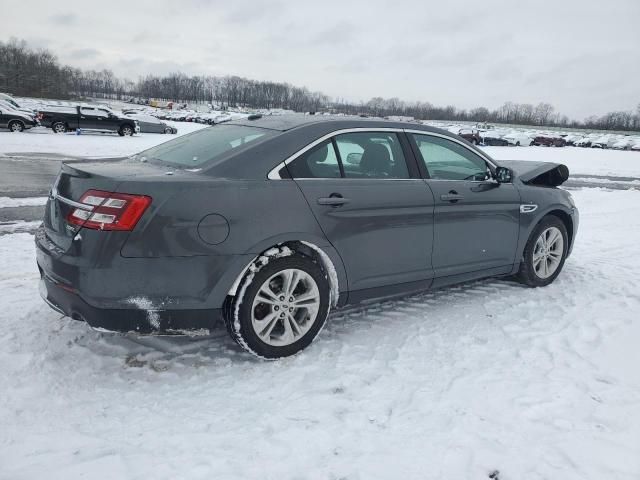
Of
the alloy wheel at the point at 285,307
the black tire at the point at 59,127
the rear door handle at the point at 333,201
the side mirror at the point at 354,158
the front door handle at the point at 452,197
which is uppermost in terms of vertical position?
the black tire at the point at 59,127

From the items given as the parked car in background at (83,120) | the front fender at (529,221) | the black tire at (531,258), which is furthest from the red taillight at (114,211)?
the parked car in background at (83,120)

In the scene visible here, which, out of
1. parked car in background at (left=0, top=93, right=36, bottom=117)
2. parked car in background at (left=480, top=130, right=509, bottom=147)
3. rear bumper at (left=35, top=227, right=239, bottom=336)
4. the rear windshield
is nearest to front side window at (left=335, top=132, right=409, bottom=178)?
the rear windshield

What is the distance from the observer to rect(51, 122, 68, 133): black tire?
1045 inches

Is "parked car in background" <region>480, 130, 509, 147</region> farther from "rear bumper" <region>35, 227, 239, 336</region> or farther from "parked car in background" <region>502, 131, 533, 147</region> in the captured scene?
"rear bumper" <region>35, 227, 239, 336</region>

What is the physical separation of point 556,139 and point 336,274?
56.4m

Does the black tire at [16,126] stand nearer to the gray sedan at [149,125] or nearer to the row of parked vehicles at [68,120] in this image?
the row of parked vehicles at [68,120]

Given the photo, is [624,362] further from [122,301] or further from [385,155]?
[122,301]

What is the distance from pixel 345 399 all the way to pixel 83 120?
27926 mm

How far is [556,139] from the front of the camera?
5334 centimetres

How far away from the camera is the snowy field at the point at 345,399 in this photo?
8.04ft

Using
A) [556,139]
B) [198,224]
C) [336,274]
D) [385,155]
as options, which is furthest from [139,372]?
[556,139]

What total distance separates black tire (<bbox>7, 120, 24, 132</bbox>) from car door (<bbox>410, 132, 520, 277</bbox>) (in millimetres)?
27238

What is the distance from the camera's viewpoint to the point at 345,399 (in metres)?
3.02

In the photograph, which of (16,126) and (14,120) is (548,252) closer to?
(14,120)
